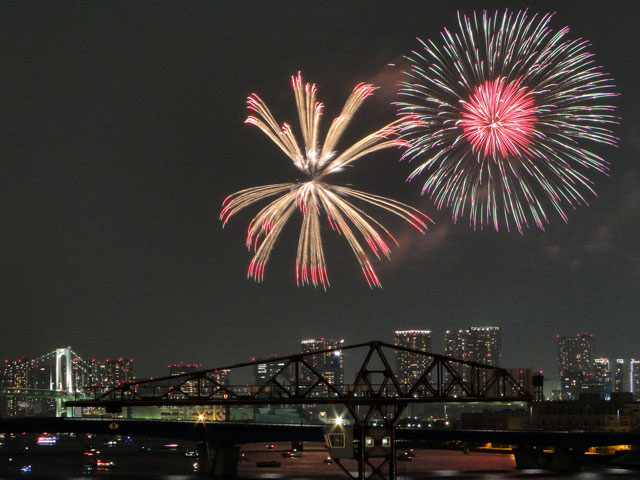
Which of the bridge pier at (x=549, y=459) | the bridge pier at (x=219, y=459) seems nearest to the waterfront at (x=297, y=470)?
the bridge pier at (x=219, y=459)

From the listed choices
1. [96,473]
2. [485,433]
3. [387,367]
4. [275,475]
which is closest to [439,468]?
Answer: [485,433]

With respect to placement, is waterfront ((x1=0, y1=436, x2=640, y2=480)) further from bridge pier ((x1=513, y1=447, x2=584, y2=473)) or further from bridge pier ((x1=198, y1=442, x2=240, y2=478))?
bridge pier ((x1=513, y1=447, x2=584, y2=473))

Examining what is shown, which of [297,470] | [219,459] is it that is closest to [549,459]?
[297,470]

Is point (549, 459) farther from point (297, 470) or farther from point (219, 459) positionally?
point (219, 459)

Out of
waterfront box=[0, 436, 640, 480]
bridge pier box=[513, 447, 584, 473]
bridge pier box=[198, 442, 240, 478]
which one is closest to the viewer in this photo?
waterfront box=[0, 436, 640, 480]

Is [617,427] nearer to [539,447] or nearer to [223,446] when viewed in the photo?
[539,447]

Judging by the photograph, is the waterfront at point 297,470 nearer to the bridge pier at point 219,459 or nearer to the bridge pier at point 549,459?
the bridge pier at point 219,459

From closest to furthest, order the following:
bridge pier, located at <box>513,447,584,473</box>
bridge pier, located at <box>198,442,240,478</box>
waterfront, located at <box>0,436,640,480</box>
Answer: waterfront, located at <box>0,436,640,480</box> → bridge pier, located at <box>198,442,240,478</box> → bridge pier, located at <box>513,447,584,473</box>

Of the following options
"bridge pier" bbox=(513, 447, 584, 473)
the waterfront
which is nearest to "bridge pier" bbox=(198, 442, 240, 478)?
the waterfront
